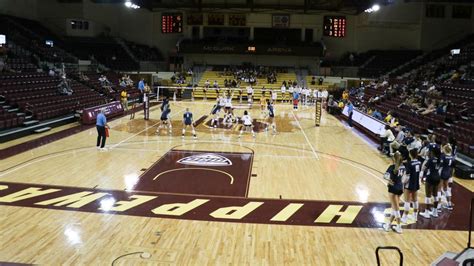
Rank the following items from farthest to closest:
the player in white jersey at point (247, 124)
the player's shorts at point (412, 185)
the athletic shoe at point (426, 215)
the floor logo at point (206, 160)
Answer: the player in white jersey at point (247, 124)
the floor logo at point (206, 160)
the athletic shoe at point (426, 215)
the player's shorts at point (412, 185)

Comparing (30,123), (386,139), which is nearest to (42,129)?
(30,123)

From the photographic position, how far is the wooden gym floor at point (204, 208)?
845cm

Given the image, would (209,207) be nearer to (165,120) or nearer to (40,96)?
(165,120)

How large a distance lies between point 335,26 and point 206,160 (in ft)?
107

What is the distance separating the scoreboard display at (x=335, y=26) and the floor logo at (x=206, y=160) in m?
31.3

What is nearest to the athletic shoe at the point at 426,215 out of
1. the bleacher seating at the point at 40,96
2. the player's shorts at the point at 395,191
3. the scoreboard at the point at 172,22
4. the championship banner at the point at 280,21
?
the player's shorts at the point at 395,191

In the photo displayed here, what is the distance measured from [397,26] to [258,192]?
42.1 meters

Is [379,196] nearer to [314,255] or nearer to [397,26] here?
[314,255]

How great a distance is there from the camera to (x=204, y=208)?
10922 millimetres

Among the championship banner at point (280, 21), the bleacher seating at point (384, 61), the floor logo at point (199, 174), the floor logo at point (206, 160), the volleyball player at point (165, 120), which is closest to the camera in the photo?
the floor logo at point (199, 174)

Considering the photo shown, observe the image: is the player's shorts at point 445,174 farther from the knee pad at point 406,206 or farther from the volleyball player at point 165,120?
the volleyball player at point 165,120

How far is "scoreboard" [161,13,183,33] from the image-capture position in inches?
1796

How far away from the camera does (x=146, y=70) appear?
48.8 m

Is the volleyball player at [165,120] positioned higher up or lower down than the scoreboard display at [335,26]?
lower down
